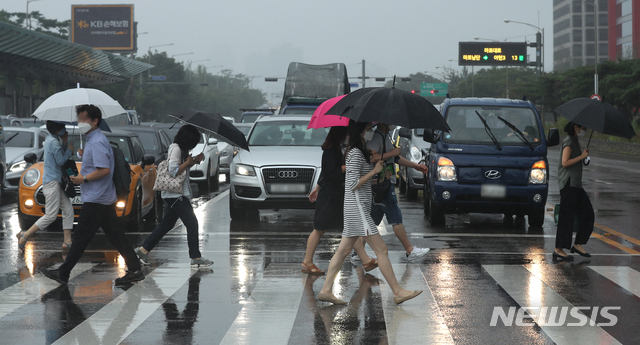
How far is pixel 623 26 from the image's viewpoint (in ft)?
319

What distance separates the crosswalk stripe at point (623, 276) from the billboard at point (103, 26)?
80.0m

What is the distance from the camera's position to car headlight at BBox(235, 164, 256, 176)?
12.6 metres

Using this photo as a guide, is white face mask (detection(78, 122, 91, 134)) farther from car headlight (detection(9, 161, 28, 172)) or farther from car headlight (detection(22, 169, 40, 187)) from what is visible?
car headlight (detection(9, 161, 28, 172))

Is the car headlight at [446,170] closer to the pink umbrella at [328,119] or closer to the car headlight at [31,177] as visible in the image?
the pink umbrella at [328,119]

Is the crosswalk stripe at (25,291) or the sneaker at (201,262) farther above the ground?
the sneaker at (201,262)

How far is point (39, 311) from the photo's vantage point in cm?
663

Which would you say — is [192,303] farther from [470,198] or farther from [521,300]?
[470,198]

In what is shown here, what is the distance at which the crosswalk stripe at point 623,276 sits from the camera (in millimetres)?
7707

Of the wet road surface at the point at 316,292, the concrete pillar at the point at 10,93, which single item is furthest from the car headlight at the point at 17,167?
the concrete pillar at the point at 10,93

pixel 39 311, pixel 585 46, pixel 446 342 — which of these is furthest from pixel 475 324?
pixel 585 46

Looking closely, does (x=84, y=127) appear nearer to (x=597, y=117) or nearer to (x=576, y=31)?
(x=597, y=117)

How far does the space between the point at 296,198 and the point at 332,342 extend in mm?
6764

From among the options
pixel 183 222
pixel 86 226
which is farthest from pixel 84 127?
pixel 183 222

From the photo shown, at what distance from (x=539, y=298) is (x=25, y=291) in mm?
4489
